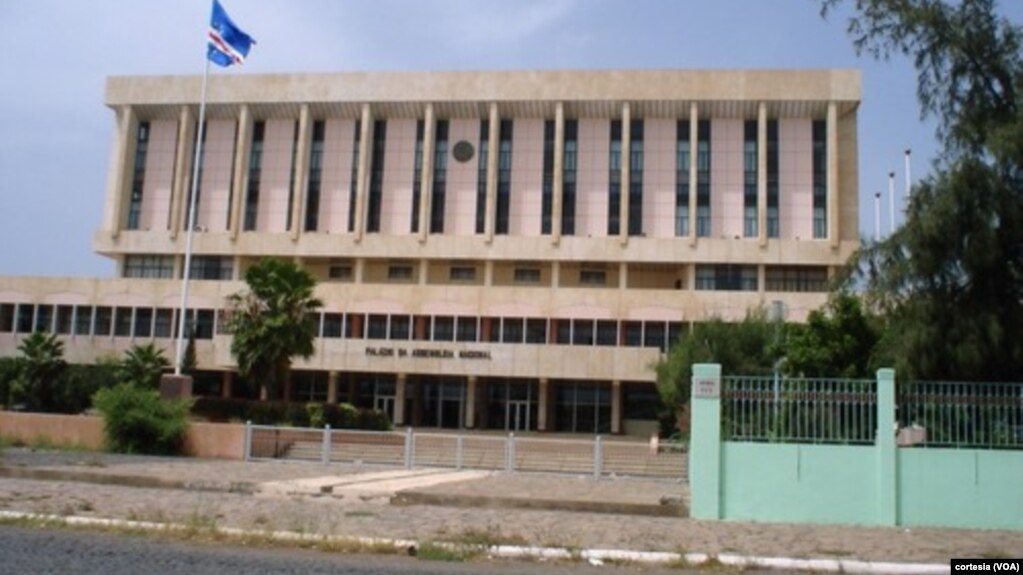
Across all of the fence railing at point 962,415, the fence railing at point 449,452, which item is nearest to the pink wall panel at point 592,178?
the fence railing at point 449,452

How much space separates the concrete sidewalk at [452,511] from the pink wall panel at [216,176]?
41.8 m

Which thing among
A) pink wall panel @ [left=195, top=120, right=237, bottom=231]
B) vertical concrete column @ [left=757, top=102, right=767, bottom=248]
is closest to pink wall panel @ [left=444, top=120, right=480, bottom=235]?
pink wall panel @ [left=195, top=120, right=237, bottom=231]

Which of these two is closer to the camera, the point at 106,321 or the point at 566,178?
the point at 106,321

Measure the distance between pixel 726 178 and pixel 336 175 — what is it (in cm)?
2478

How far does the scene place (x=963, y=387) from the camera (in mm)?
14062

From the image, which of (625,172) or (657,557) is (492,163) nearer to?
(625,172)

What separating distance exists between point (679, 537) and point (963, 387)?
5.36 metres

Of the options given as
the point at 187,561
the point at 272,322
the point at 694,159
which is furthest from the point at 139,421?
the point at 694,159

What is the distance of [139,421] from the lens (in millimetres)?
23094

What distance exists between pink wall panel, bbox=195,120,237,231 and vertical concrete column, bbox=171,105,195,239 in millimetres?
978

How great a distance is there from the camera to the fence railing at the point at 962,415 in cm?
1387

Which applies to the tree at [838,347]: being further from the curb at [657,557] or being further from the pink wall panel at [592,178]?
the pink wall panel at [592,178]

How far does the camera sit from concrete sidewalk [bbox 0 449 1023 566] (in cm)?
1141

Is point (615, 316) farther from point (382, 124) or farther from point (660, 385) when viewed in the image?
point (382, 124)
